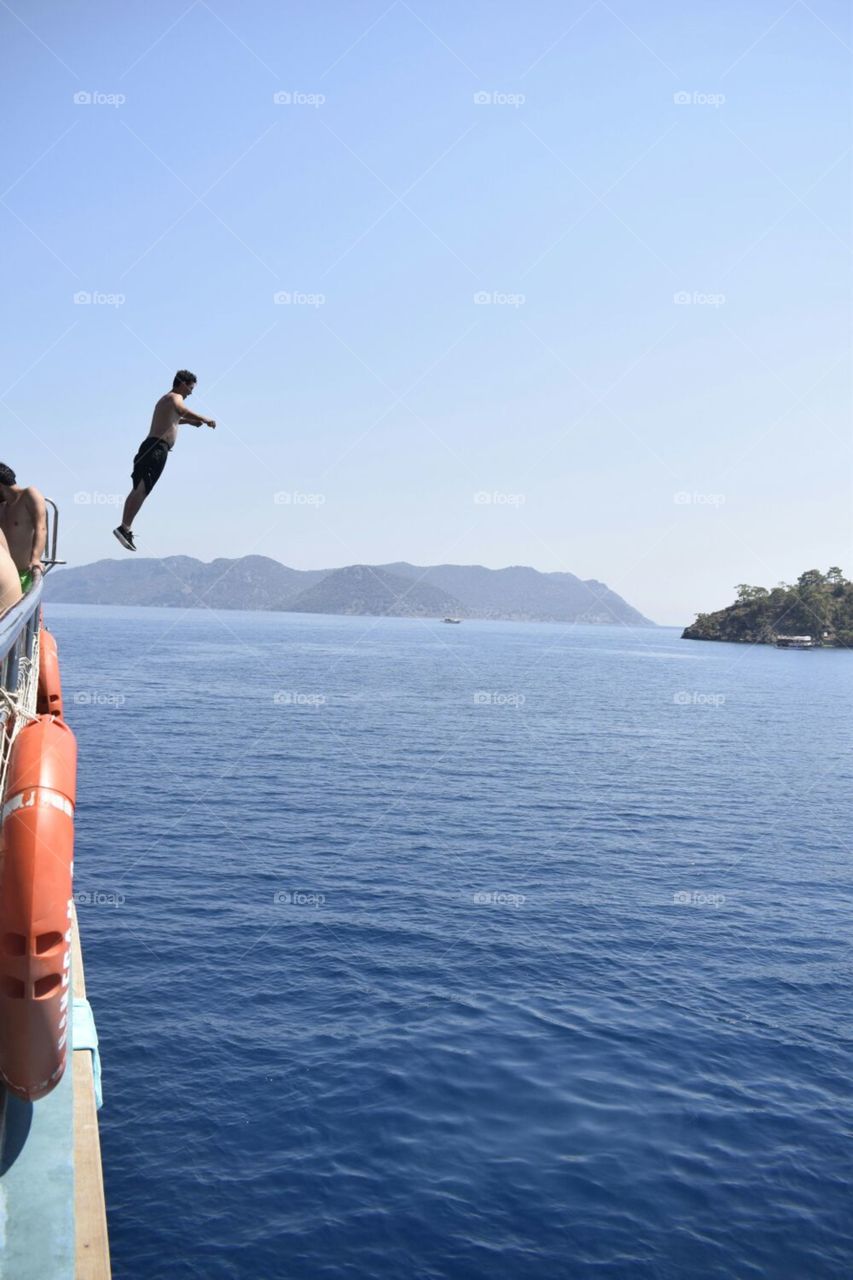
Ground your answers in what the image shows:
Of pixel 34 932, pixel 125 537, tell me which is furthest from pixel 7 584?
pixel 34 932

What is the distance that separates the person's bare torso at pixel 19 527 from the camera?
11.0m

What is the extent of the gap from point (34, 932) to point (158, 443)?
560 cm

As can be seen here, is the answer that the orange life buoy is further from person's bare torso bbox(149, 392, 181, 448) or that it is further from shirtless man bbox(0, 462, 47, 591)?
person's bare torso bbox(149, 392, 181, 448)

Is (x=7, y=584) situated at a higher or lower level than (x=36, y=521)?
lower

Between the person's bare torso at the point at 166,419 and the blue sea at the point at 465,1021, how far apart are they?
10895 millimetres

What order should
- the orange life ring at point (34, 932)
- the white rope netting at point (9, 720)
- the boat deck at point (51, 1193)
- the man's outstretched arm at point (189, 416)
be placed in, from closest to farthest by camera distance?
the orange life ring at point (34, 932) < the white rope netting at point (9, 720) < the boat deck at point (51, 1193) < the man's outstretched arm at point (189, 416)

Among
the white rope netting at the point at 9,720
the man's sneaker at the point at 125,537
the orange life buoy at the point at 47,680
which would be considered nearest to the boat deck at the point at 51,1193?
the white rope netting at the point at 9,720

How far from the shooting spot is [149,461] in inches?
418

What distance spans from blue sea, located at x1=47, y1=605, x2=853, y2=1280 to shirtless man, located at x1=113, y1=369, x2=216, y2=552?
33.0ft

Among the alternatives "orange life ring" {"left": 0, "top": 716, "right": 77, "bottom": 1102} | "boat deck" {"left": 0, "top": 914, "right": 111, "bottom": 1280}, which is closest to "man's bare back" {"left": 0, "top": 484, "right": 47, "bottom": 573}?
"orange life ring" {"left": 0, "top": 716, "right": 77, "bottom": 1102}

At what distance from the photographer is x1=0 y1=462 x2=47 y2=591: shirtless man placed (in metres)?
11.0

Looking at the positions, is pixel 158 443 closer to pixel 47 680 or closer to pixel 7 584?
pixel 7 584

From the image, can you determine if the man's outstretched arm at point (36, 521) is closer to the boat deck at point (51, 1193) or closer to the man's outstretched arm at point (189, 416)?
the man's outstretched arm at point (189, 416)

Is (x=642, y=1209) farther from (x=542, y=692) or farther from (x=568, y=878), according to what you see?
(x=542, y=692)
